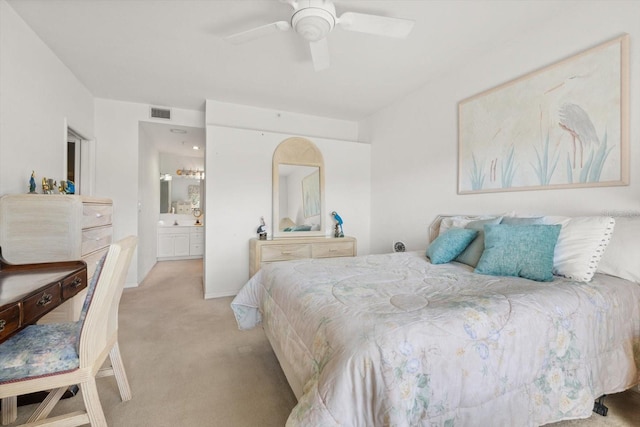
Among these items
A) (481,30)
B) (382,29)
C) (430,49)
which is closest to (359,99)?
(430,49)

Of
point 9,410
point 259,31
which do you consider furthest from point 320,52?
point 9,410

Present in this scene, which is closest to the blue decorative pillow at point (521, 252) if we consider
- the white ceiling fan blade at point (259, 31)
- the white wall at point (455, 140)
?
the white wall at point (455, 140)

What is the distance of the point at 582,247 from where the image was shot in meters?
1.62

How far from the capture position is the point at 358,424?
865 millimetres

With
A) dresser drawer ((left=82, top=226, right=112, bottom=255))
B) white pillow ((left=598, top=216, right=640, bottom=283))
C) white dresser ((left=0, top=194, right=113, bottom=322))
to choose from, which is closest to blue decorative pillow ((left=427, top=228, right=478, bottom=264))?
white pillow ((left=598, top=216, right=640, bottom=283))

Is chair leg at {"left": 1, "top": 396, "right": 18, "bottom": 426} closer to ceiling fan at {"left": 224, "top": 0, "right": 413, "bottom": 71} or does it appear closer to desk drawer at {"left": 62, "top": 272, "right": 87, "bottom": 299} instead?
desk drawer at {"left": 62, "top": 272, "right": 87, "bottom": 299}

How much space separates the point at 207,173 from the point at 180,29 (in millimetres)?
1642

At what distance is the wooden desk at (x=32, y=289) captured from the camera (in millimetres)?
1017

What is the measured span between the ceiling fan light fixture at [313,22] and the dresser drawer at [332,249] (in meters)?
2.47

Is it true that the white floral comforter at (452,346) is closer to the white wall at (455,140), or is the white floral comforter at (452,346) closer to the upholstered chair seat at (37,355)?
the white wall at (455,140)

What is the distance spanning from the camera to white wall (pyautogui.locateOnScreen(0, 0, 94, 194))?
198cm

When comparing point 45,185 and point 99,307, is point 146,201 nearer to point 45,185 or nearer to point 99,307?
point 45,185

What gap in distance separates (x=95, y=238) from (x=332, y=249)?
2616 mm

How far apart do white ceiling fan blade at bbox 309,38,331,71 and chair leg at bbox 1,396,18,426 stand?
278 centimetres
